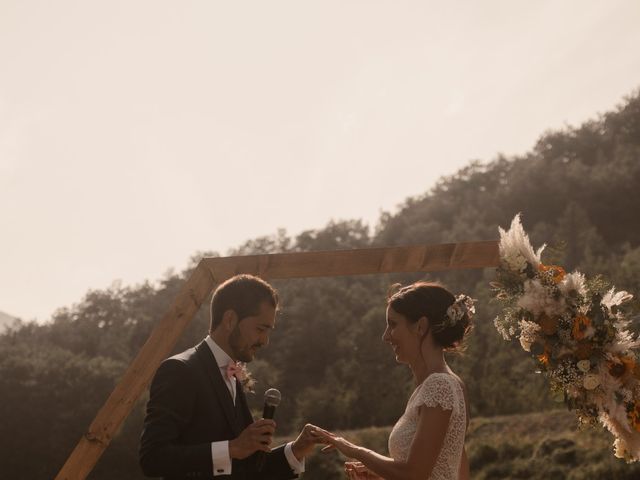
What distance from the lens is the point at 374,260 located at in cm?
534

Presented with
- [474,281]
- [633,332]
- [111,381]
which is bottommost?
[633,332]

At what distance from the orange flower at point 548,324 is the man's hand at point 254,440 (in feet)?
7.02

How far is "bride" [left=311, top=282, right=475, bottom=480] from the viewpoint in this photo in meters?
3.71

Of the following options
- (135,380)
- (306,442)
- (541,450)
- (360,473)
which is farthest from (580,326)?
(541,450)

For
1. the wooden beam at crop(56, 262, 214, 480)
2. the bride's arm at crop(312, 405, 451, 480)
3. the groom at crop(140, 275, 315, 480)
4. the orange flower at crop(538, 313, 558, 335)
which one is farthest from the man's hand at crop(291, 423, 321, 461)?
the orange flower at crop(538, 313, 558, 335)

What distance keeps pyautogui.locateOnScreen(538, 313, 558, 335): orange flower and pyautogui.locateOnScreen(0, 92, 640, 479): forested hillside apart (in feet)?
23.5

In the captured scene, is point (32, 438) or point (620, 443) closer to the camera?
point (620, 443)

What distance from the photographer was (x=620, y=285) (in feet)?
53.2

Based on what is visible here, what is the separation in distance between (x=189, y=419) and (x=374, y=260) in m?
2.22

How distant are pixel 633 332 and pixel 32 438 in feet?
58.3

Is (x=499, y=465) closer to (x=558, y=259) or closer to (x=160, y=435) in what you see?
(x=558, y=259)

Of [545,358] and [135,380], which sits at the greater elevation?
[135,380]

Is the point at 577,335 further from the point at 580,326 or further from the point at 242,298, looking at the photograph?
the point at 242,298

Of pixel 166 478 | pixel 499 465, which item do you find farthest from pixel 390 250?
pixel 499 465
